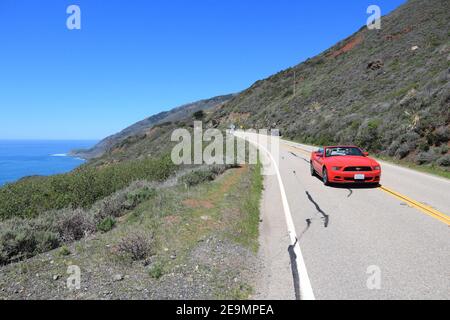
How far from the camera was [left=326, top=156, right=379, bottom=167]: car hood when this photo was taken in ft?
39.7

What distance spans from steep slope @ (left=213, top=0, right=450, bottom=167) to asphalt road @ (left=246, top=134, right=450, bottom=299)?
29.7 ft

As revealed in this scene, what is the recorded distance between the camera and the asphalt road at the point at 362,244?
4.65 meters

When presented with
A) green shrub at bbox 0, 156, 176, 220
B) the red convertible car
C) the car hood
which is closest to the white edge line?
the red convertible car

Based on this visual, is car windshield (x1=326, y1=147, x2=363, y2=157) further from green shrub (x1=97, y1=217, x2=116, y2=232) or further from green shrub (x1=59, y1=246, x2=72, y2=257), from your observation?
green shrub (x1=59, y1=246, x2=72, y2=257)

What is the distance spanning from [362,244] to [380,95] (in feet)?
112

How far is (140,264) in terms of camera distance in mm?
5520

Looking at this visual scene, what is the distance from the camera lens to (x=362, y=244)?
6.32 m

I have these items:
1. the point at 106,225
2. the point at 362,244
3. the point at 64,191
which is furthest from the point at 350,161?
the point at 64,191

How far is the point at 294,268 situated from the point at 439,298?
1866 mm

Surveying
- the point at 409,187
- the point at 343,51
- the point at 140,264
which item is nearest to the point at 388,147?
the point at 409,187

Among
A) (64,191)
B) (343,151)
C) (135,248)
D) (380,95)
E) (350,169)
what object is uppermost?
(380,95)

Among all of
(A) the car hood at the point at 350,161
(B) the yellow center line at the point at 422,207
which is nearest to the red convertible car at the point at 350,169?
(A) the car hood at the point at 350,161

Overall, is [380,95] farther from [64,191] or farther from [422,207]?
[64,191]

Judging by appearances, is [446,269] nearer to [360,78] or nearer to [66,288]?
[66,288]
